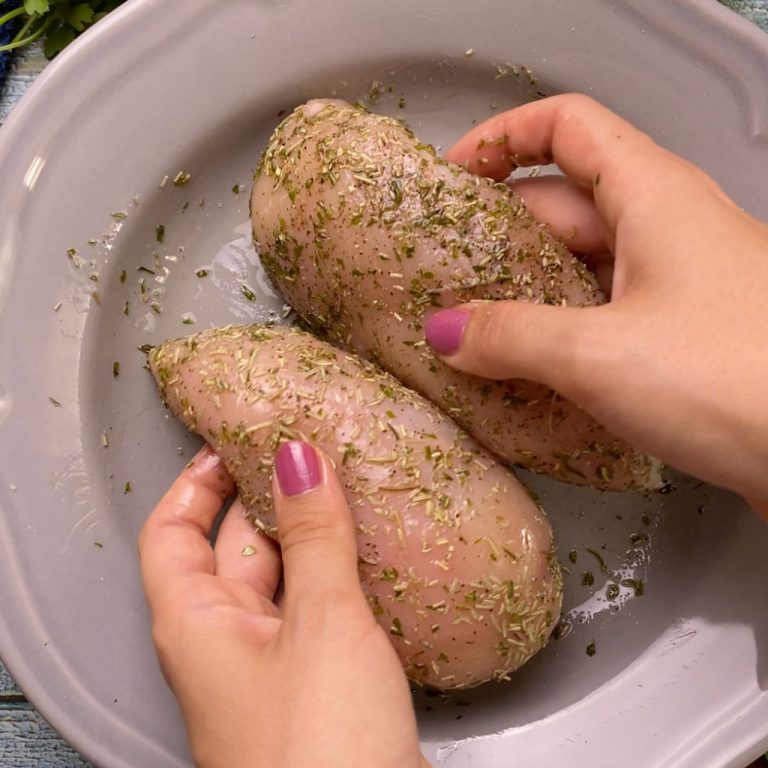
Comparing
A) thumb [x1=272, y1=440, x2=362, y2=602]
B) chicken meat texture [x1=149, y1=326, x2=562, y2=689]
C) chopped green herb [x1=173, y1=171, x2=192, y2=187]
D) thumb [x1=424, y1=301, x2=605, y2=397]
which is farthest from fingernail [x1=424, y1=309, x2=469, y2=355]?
chopped green herb [x1=173, y1=171, x2=192, y2=187]

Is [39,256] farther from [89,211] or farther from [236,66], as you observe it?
[236,66]

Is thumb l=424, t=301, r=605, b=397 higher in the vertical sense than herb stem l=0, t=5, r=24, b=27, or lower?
lower

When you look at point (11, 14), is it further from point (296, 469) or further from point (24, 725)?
point (24, 725)

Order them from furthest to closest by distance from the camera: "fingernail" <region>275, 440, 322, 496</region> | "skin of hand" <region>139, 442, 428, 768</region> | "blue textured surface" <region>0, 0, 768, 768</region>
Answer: "blue textured surface" <region>0, 0, 768, 768</region>
"fingernail" <region>275, 440, 322, 496</region>
"skin of hand" <region>139, 442, 428, 768</region>

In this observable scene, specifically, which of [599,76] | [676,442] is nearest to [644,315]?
[676,442]

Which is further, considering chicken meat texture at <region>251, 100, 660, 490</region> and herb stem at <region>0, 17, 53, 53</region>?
herb stem at <region>0, 17, 53, 53</region>

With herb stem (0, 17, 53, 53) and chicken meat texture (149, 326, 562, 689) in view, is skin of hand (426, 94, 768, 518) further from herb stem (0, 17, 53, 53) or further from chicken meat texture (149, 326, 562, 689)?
herb stem (0, 17, 53, 53)

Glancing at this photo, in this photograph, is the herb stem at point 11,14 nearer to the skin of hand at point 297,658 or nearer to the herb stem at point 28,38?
the herb stem at point 28,38
